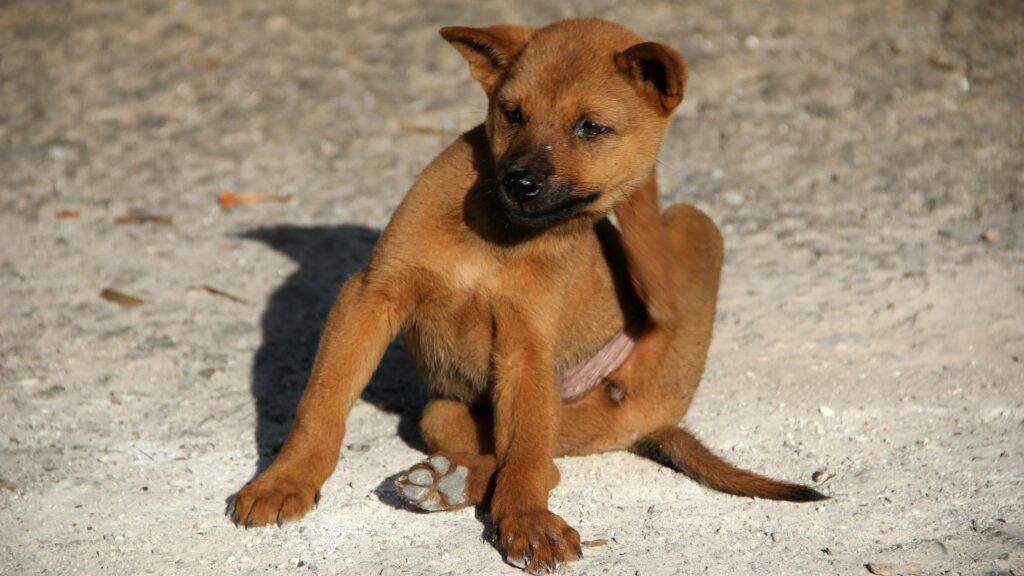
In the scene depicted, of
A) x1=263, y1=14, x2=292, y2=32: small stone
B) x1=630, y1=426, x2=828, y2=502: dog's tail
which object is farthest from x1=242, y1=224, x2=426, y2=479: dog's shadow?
x1=263, y1=14, x2=292, y2=32: small stone

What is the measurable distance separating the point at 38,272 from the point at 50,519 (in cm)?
288

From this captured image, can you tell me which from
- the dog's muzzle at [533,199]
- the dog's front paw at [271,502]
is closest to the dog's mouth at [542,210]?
the dog's muzzle at [533,199]

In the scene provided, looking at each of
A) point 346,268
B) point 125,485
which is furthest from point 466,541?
point 346,268

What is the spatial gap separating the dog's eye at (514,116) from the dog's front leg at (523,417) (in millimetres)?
748

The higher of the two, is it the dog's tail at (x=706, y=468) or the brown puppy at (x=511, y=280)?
the brown puppy at (x=511, y=280)

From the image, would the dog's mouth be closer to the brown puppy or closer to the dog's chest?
the brown puppy

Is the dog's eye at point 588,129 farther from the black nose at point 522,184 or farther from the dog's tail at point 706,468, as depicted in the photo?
the dog's tail at point 706,468

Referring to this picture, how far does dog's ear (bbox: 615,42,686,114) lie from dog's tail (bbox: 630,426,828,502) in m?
1.45

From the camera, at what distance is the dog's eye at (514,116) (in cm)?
508

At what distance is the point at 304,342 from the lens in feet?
22.4

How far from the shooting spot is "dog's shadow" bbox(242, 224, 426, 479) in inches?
235

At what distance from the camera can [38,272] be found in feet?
24.3

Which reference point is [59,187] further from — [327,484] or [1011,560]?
[1011,560]

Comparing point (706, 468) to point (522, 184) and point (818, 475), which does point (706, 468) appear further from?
point (522, 184)
